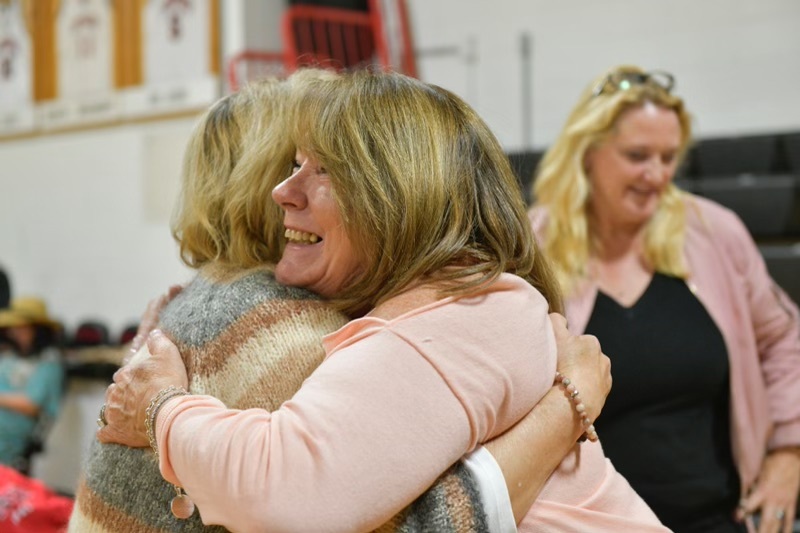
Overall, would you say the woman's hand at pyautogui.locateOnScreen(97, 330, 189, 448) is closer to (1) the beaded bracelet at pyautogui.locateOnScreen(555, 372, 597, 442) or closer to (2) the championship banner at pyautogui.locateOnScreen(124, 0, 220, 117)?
(1) the beaded bracelet at pyautogui.locateOnScreen(555, 372, 597, 442)

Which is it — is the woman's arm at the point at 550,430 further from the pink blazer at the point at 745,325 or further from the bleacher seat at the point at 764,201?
the bleacher seat at the point at 764,201

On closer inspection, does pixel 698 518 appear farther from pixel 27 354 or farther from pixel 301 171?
pixel 27 354

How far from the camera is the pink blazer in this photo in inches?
81.2

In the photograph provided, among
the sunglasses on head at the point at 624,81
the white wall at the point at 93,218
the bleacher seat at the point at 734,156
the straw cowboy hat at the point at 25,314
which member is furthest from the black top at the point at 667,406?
the straw cowboy hat at the point at 25,314

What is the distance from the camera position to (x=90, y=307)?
621 cm

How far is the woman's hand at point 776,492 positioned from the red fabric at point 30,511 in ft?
5.00

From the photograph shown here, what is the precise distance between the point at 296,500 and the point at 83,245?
580cm

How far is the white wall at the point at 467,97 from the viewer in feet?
16.6

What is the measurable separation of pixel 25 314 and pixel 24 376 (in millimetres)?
512

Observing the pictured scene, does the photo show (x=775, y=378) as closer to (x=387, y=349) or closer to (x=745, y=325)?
(x=745, y=325)

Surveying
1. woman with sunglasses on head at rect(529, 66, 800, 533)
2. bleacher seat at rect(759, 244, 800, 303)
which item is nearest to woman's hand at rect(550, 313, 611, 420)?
woman with sunglasses on head at rect(529, 66, 800, 533)

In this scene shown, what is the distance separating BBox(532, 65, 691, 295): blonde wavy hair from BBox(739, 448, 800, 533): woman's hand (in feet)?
1.66

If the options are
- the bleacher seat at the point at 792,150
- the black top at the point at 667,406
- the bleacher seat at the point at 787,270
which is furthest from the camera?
the bleacher seat at the point at 792,150

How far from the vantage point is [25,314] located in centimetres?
543
